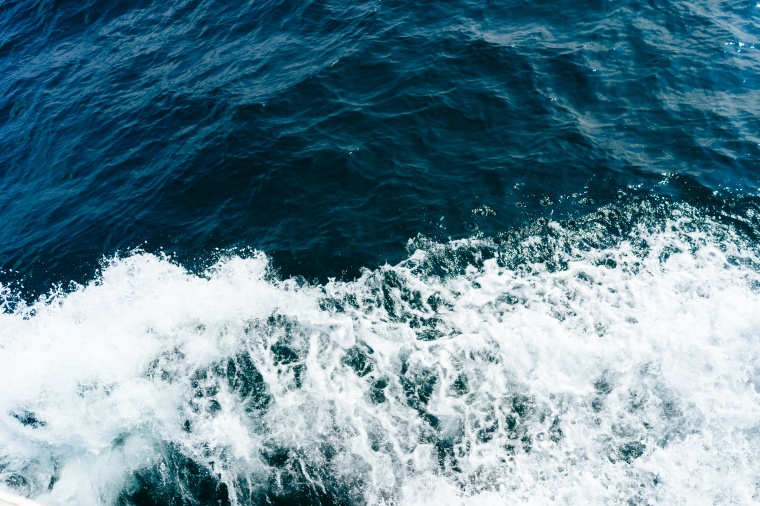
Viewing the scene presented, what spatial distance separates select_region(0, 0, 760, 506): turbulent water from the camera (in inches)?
424

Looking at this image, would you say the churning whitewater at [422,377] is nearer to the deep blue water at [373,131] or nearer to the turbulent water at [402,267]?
the turbulent water at [402,267]

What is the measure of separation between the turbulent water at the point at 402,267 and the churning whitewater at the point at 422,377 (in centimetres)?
6

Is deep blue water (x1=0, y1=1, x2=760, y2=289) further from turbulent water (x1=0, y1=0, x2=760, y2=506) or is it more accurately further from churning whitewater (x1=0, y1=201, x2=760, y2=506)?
churning whitewater (x1=0, y1=201, x2=760, y2=506)

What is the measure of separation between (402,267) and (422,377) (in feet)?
11.9

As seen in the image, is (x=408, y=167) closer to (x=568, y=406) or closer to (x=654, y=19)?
(x=568, y=406)

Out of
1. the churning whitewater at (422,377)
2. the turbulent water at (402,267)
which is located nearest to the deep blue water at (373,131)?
the turbulent water at (402,267)

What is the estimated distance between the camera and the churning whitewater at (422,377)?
34.1 ft

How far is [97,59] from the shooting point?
83.3 ft

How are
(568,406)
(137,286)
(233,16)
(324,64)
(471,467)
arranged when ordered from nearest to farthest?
(471,467) → (568,406) → (137,286) → (324,64) → (233,16)

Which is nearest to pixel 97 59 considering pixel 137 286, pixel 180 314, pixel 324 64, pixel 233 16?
pixel 233 16

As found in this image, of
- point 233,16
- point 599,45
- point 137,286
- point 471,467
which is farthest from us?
point 233,16

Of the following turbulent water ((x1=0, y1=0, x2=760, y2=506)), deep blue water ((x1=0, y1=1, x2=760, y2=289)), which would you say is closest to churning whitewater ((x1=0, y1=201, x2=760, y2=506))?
turbulent water ((x1=0, y1=0, x2=760, y2=506))

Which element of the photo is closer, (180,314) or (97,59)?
(180,314)

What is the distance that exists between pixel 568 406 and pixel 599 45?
1562cm
